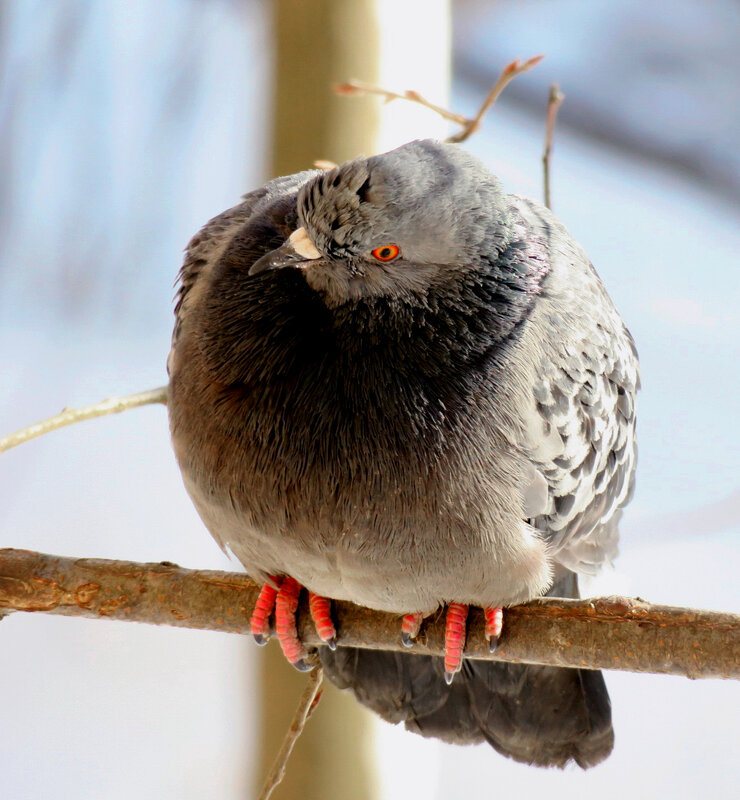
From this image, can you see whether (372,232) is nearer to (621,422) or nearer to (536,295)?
(536,295)

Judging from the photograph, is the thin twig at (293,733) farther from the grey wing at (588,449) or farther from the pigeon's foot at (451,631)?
Answer: the grey wing at (588,449)

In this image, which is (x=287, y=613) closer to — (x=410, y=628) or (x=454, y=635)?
(x=410, y=628)

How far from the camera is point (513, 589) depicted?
100 inches

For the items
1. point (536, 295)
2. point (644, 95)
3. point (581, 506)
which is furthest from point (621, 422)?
point (644, 95)

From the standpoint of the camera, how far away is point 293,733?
2.63m

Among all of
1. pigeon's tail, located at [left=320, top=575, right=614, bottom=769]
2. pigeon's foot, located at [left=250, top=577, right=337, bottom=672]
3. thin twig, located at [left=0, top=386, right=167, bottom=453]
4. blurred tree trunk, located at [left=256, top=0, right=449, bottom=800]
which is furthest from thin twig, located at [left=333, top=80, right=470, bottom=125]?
pigeon's tail, located at [left=320, top=575, right=614, bottom=769]

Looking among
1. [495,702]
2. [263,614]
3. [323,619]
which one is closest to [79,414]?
[263,614]

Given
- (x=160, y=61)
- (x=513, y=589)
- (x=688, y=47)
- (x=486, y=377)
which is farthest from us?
(x=160, y=61)

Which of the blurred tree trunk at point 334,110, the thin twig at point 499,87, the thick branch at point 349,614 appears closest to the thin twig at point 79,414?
the thick branch at point 349,614

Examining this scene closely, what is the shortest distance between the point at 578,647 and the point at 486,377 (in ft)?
2.33

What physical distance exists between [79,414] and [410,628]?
111 centimetres

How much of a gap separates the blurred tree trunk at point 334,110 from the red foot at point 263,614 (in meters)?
0.78

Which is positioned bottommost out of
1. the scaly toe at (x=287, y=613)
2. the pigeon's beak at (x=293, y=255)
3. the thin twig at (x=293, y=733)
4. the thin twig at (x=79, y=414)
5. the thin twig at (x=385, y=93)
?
the thin twig at (x=293, y=733)

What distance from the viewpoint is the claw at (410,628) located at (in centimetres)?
263
